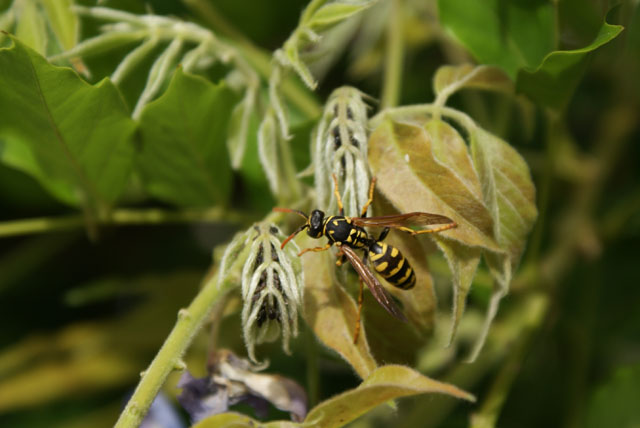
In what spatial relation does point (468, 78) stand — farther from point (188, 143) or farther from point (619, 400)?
point (619, 400)

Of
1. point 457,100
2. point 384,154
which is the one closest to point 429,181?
point 384,154

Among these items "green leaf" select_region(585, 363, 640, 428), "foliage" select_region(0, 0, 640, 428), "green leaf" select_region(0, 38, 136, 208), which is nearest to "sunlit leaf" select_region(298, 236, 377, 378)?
"foliage" select_region(0, 0, 640, 428)

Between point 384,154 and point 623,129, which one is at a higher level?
point 384,154

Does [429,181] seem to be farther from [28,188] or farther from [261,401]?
[28,188]

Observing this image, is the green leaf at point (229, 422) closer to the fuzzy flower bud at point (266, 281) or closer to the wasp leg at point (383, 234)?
the fuzzy flower bud at point (266, 281)

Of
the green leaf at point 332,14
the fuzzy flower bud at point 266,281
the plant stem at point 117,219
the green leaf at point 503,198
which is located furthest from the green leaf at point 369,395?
the plant stem at point 117,219

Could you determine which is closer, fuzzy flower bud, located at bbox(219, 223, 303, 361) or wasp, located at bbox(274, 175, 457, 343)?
fuzzy flower bud, located at bbox(219, 223, 303, 361)

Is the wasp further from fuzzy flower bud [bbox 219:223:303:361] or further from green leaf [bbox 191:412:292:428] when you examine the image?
green leaf [bbox 191:412:292:428]

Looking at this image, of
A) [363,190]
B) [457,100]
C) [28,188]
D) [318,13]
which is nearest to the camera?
[363,190]
